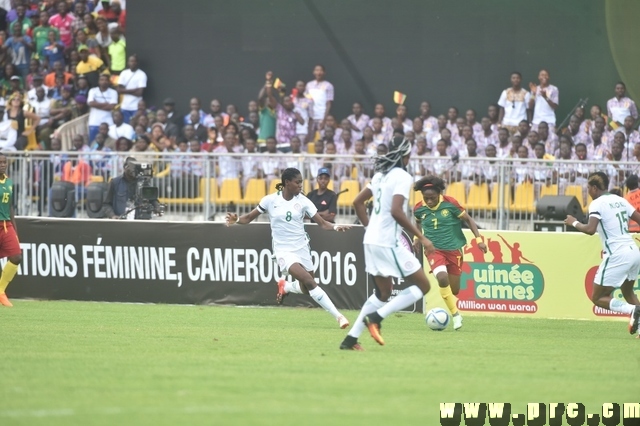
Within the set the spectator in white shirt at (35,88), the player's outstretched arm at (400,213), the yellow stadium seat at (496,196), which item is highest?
the spectator in white shirt at (35,88)

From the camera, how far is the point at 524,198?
70.7 feet

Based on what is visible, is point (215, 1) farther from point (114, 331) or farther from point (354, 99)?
point (114, 331)

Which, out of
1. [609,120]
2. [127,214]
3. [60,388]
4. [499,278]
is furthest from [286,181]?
[609,120]

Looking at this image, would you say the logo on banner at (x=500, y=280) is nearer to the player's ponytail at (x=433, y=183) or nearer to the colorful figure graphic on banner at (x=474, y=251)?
the colorful figure graphic on banner at (x=474, y=251)

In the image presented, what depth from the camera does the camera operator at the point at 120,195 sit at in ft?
74.2

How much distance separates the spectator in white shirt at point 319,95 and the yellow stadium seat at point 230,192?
11.8 ft

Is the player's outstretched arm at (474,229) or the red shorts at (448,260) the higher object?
the player's outstretched arm at (474,229)

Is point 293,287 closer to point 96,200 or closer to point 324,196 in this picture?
point 324,196

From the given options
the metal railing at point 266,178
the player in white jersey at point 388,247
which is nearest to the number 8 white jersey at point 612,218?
the player in white jersey at point 388,247

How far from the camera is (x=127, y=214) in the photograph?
2266 cm

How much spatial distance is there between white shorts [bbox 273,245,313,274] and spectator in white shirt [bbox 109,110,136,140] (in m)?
10.5

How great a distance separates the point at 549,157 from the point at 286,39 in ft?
26.0

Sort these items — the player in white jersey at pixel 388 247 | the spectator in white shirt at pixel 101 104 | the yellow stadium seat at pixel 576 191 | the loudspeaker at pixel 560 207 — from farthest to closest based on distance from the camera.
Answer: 1. the spectator in white shirt at pixel 101 104
2. the yellow stadium seat at pixel 576 191
3. the loudspeaker at pixel 560 207
4. the player in white jersey at pixel 388 247

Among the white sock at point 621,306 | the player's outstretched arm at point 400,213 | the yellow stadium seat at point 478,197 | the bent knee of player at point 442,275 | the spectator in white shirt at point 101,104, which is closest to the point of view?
the player's outstretched arm at point 400,213
